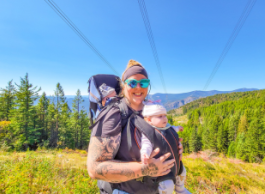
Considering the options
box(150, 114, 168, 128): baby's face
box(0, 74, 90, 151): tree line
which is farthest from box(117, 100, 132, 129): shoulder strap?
box(0, 74, 90, 151): tree line

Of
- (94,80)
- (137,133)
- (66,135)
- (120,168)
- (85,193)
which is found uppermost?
(94,80)

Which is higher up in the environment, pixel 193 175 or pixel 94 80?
pixel 94 80

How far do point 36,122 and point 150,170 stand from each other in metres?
36.3

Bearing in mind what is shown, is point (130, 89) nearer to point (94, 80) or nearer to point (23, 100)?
point (94, 80)

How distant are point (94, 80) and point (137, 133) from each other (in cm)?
172

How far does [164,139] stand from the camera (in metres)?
1.52

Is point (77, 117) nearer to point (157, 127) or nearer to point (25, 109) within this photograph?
point (25, 109)

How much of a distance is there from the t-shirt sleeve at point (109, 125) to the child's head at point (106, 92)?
1.02 m

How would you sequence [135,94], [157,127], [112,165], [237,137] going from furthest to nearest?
[237,137] < [135,94] < [157,127] < [112,165]

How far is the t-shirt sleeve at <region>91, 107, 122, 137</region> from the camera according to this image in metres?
1.33

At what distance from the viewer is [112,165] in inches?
49.1

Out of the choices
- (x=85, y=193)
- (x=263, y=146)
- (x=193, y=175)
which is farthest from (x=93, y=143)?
(x=263, y=146)

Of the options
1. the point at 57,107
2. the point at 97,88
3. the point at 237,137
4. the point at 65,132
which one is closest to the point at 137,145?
the point at 97,88

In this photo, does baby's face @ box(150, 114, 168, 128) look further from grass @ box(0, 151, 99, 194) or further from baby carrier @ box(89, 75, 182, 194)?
grass @ box(0, 151, 99, 194)
